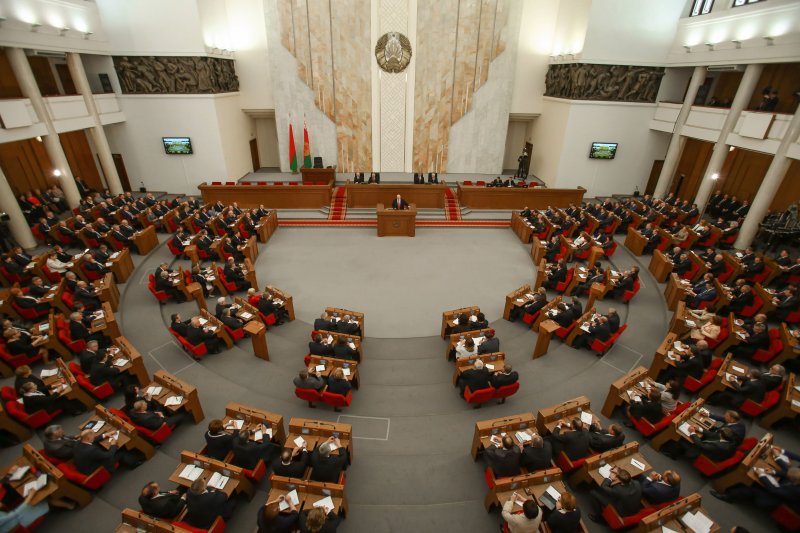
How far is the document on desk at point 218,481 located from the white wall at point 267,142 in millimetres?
19208

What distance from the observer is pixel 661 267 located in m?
10.9

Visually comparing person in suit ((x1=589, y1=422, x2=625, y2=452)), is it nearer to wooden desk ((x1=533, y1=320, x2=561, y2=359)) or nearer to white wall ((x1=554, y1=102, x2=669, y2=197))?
wooden desk ((x1=533, y1=320, x2=561, y2=359))

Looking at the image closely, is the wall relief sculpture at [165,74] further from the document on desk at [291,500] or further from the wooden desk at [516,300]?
the document on desk at [291,500]

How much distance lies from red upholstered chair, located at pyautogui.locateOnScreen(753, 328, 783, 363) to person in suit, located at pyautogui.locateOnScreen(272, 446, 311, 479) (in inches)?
343

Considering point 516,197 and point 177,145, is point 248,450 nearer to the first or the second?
point 516,197

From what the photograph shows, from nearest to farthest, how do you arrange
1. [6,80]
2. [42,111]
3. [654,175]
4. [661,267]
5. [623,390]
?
[623,390] → [661,267] → [42,111] → [6,80] → [654,175]

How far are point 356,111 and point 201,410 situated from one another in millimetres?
16578

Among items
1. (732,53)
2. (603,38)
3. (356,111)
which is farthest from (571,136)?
(356,111)

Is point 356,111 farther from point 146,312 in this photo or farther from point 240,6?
point 146,312

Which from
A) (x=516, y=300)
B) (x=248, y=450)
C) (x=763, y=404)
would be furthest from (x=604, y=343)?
(x=248, y=450)

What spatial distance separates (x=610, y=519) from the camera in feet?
15.9

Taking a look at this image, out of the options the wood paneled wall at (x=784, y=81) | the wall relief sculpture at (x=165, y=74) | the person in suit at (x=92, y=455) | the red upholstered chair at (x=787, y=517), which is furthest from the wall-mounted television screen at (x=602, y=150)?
the person in suit at (x=92, y=455)

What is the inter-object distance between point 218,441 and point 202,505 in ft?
3.18

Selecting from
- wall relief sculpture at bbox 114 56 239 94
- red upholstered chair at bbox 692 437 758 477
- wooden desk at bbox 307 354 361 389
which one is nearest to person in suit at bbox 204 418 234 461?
wooden desk at bbox 307 354 361 389
